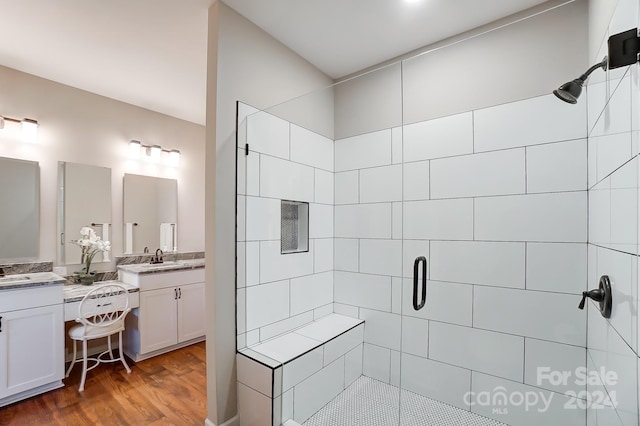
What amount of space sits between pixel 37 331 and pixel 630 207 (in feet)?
11.4

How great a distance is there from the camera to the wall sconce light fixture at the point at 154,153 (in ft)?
10.6

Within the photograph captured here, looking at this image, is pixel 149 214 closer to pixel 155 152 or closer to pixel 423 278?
pixel 155 152

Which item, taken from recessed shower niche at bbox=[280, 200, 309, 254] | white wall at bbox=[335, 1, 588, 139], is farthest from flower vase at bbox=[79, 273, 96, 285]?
white wall at bbox=[335, 1, 588, 139]

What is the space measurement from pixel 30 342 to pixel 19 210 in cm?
114

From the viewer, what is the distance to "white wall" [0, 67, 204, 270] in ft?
8.34

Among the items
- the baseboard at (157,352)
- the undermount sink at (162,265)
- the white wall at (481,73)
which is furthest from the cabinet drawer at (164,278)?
the white wall at (481,73)

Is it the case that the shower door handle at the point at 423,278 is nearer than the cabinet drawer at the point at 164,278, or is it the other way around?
the shower door handle at the point at 423,278

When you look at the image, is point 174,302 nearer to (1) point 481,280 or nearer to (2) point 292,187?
(2) point 292,187

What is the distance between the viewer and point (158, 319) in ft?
9.47

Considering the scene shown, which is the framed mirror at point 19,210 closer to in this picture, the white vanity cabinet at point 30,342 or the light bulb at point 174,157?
the white vanity cabinet at point 30,342

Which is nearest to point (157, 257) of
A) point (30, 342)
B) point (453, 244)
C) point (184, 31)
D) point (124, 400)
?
point (30, 342)

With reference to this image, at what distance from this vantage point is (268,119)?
1.96 m

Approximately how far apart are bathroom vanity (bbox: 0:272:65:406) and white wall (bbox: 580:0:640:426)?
331 centimetres

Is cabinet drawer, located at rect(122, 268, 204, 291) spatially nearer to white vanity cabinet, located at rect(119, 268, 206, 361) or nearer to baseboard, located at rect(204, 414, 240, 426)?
white vanity cabinet, located at rect(119, 268, 206, 361)
